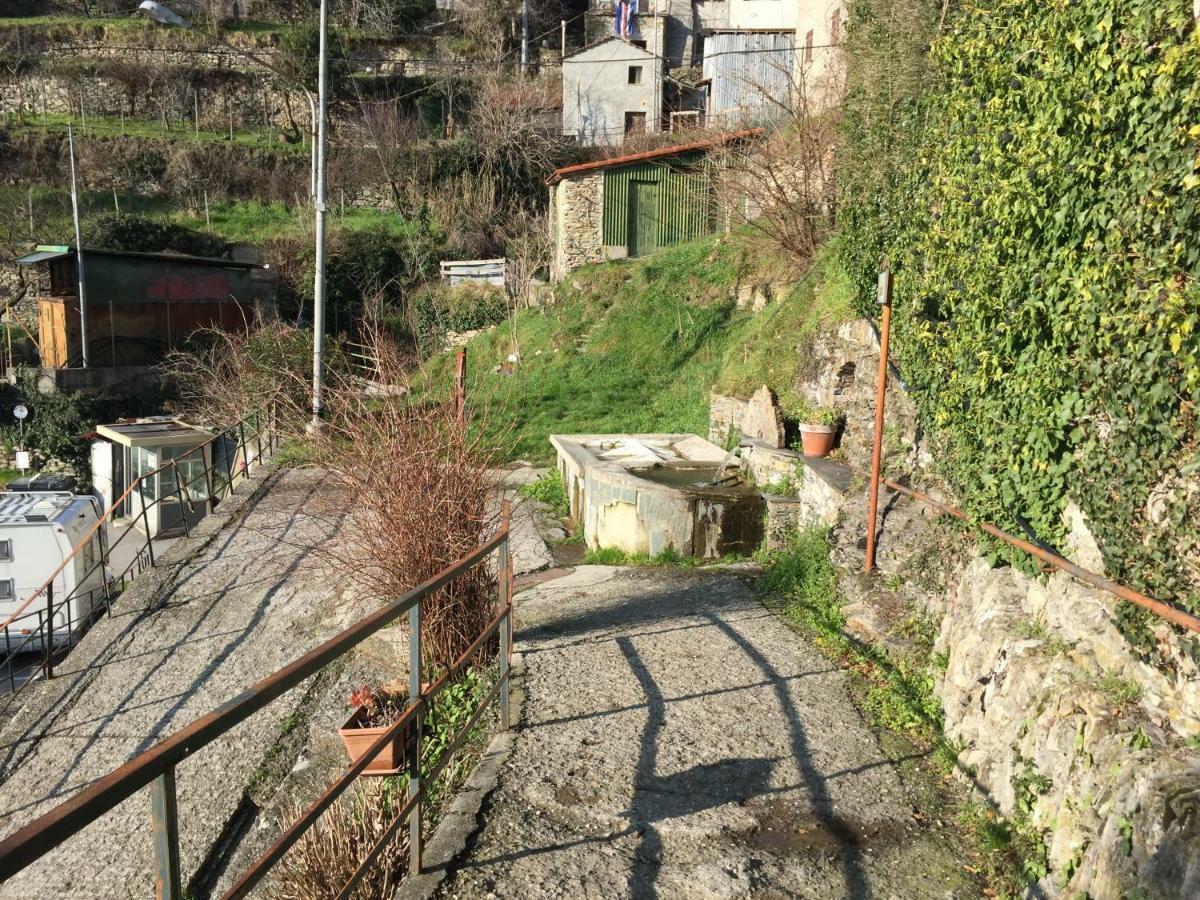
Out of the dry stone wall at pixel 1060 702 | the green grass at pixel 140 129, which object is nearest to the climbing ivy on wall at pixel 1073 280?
the dry stone wall at pixel 1060 702

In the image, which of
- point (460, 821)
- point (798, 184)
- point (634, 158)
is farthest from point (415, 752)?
point (634, 158)

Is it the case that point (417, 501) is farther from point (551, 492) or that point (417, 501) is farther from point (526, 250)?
point (526, 250)

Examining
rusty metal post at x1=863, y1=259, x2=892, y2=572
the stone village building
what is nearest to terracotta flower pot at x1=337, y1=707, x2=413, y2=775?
rusty metal post at x1=863, y1=259, x2=892, y2=572

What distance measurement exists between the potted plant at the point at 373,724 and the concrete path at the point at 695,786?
72 centimetres

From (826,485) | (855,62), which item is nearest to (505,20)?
(855,62)

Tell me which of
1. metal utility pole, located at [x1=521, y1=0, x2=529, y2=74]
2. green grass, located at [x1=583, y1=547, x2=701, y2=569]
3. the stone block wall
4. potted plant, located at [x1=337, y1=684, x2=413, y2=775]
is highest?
metal utility pole, located at [x1=521, y1=0, x2=529, y2=74]

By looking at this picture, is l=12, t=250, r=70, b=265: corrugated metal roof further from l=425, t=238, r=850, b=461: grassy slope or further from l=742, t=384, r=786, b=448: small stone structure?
l=742, t=384, r=786, b=448: small stone structure

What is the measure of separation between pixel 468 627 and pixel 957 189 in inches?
166

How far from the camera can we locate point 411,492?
20.6ft

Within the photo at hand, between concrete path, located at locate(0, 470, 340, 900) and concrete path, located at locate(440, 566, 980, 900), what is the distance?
91.0 inches

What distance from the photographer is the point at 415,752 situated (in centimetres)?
356

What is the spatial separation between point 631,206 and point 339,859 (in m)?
21.2

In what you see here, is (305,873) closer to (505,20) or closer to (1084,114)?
(1084,114)

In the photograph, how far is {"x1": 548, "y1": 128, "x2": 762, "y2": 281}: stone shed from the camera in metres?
23.9
